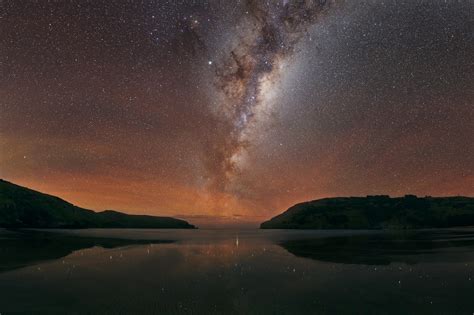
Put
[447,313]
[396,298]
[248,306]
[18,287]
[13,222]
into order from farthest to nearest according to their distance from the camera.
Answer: [13,222] < [18,287] < [396,298] < [248,306] < [447,313]

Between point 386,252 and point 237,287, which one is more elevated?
point 386,252

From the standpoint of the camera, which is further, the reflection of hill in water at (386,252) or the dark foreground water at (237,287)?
the reflection of hill in water at (386,252)

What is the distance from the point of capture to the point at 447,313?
18578mm

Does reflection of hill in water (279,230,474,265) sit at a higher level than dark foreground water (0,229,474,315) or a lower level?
higher

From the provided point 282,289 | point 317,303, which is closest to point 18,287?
point 282,289

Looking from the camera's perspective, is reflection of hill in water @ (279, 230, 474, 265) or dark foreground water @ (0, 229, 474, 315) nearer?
dark foreground water @ (0, 229, 474, 315)

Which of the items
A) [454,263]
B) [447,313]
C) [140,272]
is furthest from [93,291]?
[454,263]

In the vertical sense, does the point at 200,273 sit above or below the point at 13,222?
below

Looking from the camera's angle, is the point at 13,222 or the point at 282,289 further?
the point at 13,222

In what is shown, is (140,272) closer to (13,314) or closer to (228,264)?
(228,264)

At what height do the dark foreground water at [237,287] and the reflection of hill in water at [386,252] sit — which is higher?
the reflection of hill in water at [386,252]

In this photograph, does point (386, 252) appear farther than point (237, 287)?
Yes

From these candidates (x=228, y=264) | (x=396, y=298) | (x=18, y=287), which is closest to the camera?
(x=396, y=298)

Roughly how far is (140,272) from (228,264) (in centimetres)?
1051
